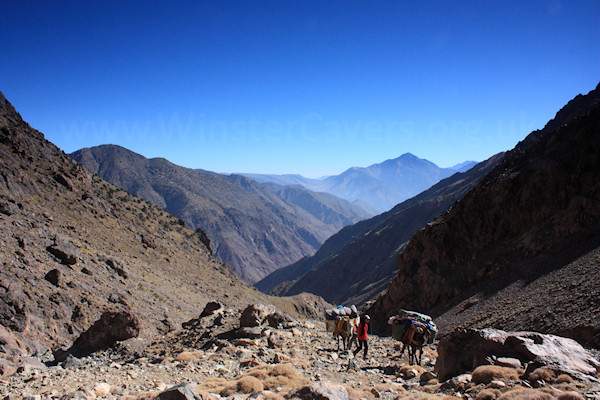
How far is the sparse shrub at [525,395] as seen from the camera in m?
6.24

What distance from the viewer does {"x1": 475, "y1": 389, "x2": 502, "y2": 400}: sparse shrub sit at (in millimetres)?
7227

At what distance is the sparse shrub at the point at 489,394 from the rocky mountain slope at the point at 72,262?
11.4 metres

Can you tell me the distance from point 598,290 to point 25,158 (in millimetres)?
47365

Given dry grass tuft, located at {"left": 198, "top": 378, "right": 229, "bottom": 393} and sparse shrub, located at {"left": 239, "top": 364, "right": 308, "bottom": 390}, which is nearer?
dry grass tuft, located at {"left": 198, "top": 378, "right": 229, "bottom": 393}

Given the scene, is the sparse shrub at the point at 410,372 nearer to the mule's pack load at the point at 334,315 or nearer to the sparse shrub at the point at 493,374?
the sparse shrub at the point at 493,374

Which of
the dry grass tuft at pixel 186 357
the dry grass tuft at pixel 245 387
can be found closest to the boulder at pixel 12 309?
the dry grass tuft at pixel 186 357

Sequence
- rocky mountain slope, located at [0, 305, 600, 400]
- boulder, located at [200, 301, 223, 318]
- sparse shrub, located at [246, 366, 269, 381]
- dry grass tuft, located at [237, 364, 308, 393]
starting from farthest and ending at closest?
1. boulder, located at [200, 301, 223, 318]
2. sparse shrub, located at [246, 366, 269, 381]
3. dry grass tuft, located at [237, 364, 308, 393]
4. rocky mountain slope, located at [0, 305, 600, 400]

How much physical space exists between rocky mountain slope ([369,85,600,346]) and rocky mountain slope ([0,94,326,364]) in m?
18.5

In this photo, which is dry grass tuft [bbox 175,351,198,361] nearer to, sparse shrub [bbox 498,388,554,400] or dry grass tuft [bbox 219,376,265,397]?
dry grass tuft [bbox 219,376,265,397]

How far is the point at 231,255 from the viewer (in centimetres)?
18188

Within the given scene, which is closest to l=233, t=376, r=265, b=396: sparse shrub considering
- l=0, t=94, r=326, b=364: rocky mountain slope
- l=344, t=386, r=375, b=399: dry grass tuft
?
l=344, t=386, r=375, b=399: dry grass tuft

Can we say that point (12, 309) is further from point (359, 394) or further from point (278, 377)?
point (359, 394)

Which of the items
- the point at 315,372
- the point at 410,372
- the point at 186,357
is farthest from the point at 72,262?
the point at 410,372

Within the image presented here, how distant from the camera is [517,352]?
9250mm
